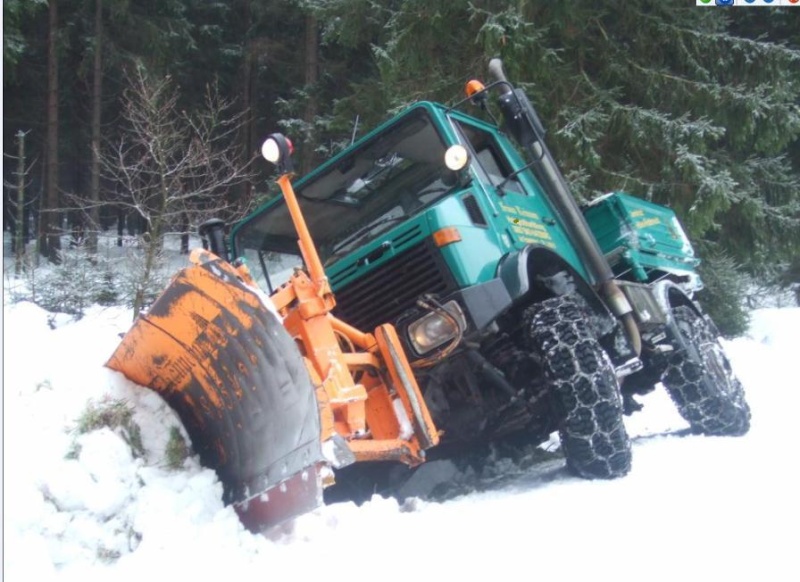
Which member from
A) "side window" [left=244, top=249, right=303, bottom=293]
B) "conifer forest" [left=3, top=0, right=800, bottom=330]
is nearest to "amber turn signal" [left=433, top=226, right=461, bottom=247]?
"side window" [left=244, top=249, right=303, bottom=293]

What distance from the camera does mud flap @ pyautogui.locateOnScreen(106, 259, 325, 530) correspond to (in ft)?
9.87

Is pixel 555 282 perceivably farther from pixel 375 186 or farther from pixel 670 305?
pixel 670 305

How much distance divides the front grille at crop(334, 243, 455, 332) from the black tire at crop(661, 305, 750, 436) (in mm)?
2695

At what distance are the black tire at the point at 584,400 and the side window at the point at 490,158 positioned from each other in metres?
1.20

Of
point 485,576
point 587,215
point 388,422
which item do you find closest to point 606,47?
point 587,215

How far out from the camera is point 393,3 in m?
11.4

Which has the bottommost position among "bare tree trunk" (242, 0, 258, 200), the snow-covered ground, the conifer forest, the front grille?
the snow-covered ground

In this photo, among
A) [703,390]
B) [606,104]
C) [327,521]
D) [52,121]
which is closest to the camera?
[327,521]

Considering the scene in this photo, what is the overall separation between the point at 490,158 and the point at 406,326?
1602 millimetres

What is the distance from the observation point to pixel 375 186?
4637 mm

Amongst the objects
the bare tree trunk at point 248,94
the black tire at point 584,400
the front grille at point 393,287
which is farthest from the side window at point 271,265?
the bare tree trunk at point 248,94

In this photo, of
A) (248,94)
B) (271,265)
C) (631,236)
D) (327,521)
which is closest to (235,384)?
(327,521)

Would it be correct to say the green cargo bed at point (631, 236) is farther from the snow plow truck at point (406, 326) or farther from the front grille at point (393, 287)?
the front grille at point (393, 287)

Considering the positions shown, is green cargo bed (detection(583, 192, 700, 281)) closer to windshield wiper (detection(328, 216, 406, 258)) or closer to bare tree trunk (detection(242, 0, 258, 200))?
windshield wiper (detection(328, 216, 406, 258))
